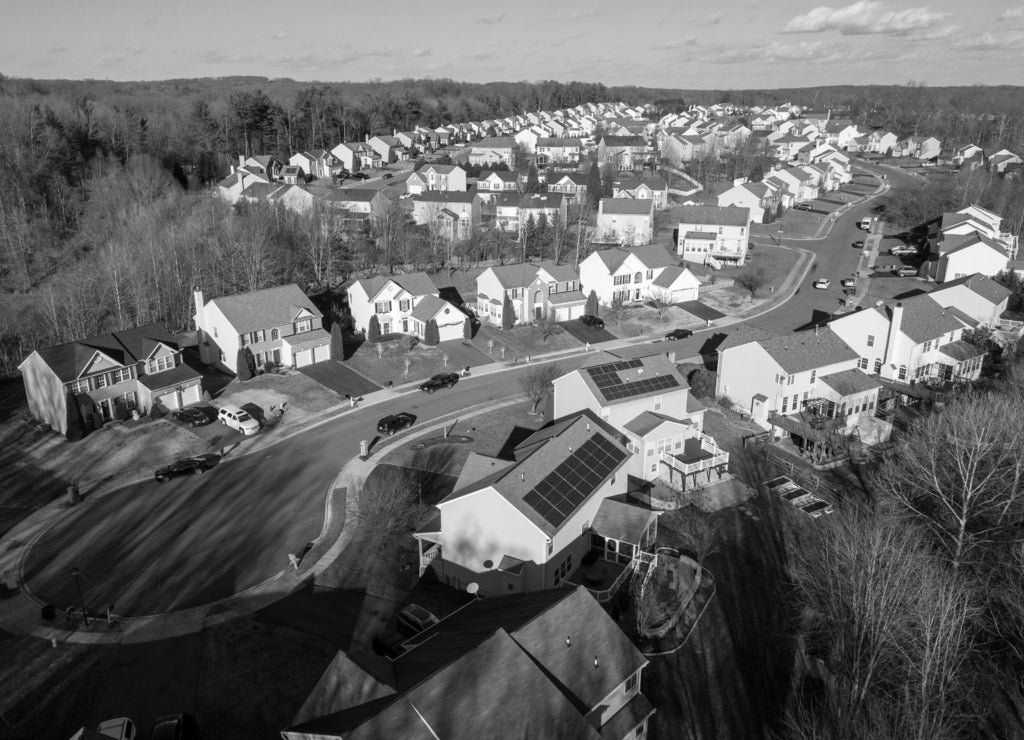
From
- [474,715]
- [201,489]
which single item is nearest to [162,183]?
[201,489]

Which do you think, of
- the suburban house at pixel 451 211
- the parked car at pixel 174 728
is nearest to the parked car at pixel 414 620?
the parked car at pixel 174 728

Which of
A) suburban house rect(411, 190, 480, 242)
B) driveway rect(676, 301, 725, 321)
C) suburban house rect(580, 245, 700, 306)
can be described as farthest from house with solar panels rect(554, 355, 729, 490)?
suburban house rect(411, 190, 480, 242)

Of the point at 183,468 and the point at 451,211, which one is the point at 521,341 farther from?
the point at 451,211

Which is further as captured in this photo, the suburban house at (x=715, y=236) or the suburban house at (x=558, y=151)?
the suburban house at (x=558, y=151)

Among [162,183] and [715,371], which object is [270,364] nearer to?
[715,371]

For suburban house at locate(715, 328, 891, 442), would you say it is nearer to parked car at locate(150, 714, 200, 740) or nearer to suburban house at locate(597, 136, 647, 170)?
parked car at locate(150, 714, 200, 740)

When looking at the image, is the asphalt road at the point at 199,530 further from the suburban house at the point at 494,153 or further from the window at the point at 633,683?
the suburban house at the point at 494,153
